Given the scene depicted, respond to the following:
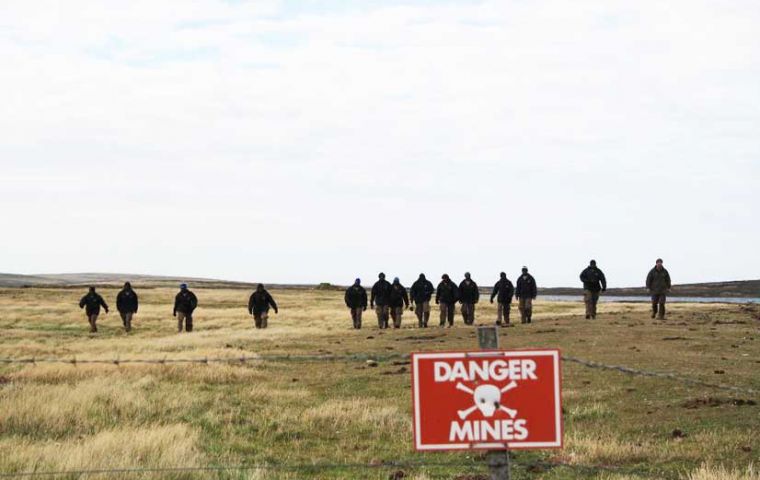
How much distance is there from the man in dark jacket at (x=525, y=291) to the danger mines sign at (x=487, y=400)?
28.8 metres

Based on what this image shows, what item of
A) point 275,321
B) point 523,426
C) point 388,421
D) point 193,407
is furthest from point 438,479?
point 275,321

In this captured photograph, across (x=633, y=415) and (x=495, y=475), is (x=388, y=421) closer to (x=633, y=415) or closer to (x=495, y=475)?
(x=633, y=415)

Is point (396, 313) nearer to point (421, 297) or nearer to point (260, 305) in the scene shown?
point (421, 297)

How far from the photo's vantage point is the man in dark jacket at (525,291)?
34656 millimetres

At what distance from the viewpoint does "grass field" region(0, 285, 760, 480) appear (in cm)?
1093

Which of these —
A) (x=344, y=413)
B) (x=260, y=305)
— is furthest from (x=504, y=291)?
(x=344, y=413)

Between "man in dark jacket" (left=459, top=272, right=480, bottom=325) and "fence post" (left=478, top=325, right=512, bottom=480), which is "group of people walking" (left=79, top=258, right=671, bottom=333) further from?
"fence post" (left=478, top=325, right=512, bottom=480)

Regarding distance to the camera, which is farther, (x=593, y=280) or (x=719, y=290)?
(x=719, y=290)

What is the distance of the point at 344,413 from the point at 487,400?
347 inches

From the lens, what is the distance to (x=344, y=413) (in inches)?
576

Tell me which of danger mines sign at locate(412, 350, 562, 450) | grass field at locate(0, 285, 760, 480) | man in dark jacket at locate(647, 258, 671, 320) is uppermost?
man in dark jacket at locate(647, 258, 671, 320)

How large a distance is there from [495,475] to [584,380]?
12.3 m

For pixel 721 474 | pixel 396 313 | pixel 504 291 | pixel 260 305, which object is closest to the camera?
pixel 721 474

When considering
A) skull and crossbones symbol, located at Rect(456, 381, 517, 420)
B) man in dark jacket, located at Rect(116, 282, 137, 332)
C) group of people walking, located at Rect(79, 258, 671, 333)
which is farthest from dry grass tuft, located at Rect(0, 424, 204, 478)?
man in dark jacket, located at Rect(116, 282, 137, 332)
